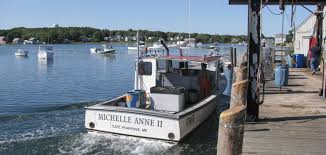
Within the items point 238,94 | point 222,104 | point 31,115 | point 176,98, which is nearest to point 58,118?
point 31,115

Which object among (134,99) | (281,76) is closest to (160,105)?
(134,99)

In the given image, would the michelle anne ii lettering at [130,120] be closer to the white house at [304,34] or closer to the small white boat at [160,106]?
the small white boat at [160,106]

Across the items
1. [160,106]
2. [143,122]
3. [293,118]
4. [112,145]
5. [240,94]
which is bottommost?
[112,145]

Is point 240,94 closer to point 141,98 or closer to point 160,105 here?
point 160,105

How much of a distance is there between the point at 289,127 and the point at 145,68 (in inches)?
307

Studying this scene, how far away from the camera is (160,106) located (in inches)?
600

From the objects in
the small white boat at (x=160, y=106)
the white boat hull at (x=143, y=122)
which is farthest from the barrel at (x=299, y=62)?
the white boat hull at (x=143, y=122)

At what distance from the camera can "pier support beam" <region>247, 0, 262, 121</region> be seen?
441 inches

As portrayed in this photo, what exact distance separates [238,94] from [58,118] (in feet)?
31.0

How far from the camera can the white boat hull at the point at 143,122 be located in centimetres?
1374

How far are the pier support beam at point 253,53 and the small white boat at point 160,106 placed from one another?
2695 millimetres

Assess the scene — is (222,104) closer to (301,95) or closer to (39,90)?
(301,95)

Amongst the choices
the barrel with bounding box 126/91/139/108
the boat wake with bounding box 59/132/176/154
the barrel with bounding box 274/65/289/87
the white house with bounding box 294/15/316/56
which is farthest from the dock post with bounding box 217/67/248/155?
the white house with bounding box 294/15/316/56

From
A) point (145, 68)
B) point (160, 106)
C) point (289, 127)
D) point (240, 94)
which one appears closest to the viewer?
point (289, 127)
